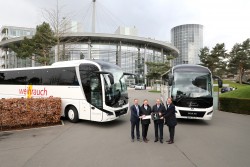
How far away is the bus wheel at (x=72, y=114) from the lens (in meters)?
10.2

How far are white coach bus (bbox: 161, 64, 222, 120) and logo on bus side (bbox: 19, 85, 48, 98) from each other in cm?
785

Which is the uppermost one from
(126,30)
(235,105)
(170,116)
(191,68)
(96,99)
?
(126,30)

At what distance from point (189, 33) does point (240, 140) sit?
344 feet

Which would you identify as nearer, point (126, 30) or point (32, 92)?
point (32, 92)

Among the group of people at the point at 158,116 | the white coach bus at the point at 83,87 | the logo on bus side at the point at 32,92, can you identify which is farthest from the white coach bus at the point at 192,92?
the logo on bus side at the point at 32,92

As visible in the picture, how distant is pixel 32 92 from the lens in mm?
12133

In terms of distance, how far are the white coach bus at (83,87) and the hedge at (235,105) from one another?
384 inches

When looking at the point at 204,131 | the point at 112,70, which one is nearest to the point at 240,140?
the point at 204,131

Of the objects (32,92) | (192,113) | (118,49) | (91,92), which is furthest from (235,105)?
(118,49)

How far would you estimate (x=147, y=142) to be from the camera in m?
7.00

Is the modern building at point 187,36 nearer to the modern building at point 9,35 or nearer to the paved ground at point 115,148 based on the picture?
the modern building at point 9,35

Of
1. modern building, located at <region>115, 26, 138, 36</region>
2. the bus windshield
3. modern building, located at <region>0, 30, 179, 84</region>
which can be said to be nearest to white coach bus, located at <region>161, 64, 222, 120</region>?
the bus windshield

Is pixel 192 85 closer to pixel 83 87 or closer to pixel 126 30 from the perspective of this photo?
pixel 83 87

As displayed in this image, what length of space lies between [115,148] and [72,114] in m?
4.88
